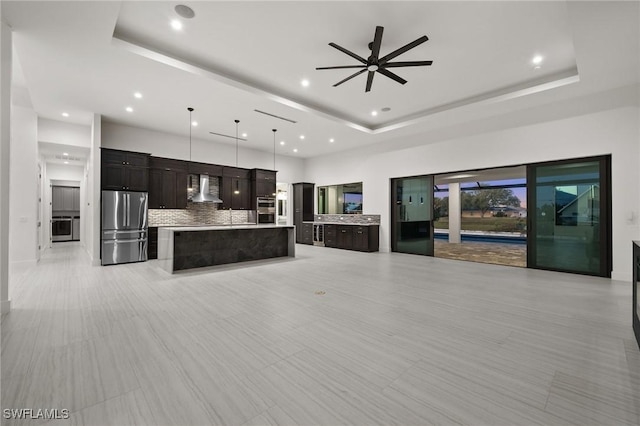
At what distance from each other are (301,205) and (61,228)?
32.6ft

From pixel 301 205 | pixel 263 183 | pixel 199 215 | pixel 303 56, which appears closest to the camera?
pixel 303 56

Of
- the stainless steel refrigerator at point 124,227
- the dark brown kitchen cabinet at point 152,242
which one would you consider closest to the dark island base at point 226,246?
the stainless steel refrigerator at point 124,227

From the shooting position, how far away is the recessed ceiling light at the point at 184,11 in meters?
3.19

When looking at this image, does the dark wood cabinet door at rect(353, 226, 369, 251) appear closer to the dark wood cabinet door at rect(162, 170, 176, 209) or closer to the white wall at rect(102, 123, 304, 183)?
the white wall at rect(102, 123, 304, 183)

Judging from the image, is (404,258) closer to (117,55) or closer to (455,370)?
(455,370)

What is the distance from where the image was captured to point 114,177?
6.39 metres

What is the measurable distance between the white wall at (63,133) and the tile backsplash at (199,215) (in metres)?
2.41

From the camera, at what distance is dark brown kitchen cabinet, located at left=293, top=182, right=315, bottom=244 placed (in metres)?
10.8

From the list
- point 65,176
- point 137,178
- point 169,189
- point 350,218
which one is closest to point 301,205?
point 350,218

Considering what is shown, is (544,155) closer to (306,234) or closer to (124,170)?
(306,234)

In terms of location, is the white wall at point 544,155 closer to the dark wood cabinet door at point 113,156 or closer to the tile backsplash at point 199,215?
the tile backsplash at point 199,215

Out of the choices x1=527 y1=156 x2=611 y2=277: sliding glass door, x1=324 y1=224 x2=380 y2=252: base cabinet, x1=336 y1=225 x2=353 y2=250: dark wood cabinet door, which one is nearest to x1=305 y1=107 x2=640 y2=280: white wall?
x1=527 y1=156 x2=611 y2=277: sliding glass door

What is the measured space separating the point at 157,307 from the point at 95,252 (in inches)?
160

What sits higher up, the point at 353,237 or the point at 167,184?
the point at 167,184
